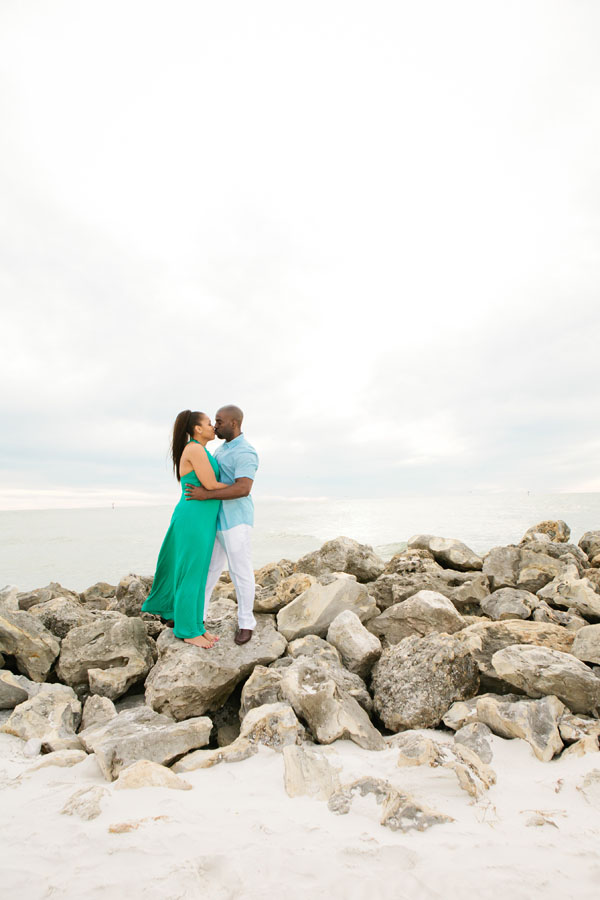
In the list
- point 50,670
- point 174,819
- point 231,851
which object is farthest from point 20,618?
point 231,851

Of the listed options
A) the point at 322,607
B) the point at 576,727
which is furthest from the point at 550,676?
the point at 322,607

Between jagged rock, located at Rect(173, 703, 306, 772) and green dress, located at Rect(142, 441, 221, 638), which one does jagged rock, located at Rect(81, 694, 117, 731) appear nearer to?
green dress, located at Rect(142, 441, 221, 638)

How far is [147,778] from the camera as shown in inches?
113

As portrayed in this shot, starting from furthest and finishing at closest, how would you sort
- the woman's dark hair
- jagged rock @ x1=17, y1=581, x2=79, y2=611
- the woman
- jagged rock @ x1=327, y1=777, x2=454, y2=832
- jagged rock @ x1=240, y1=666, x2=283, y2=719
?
1. jagged rock @ x1=17, y1=581, x2=79, y2=611
2. the woman's dark hair
3. the woman
4. jagged rock @ x1=240, y1=666, x2=283, y2=719
5. jagged rock @ x1=327, y1=777, x2=454, y2=832

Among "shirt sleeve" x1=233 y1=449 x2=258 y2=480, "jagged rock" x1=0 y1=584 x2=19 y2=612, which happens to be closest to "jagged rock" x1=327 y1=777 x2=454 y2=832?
"shirt sleeve" x1=233 y1=449 x2=258 y2=480

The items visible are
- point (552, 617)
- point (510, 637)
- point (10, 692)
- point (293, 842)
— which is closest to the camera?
point (293, 842)

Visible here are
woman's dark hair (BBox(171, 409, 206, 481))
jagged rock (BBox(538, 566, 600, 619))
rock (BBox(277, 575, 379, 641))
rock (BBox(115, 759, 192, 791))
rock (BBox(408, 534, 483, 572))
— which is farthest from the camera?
rock (BBox(408, 534, 483, 572))

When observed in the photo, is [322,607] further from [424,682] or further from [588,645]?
[588,645]

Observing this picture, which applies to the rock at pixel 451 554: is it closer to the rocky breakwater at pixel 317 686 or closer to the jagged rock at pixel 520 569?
the jagged rock at pixel 520 569

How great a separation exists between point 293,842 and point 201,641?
254cm

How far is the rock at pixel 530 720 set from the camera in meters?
3.19

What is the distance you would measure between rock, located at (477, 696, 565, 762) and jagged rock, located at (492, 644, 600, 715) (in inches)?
4.1

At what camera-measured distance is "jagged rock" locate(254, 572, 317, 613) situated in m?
6.00

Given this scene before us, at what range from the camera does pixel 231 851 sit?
2.28 meters
